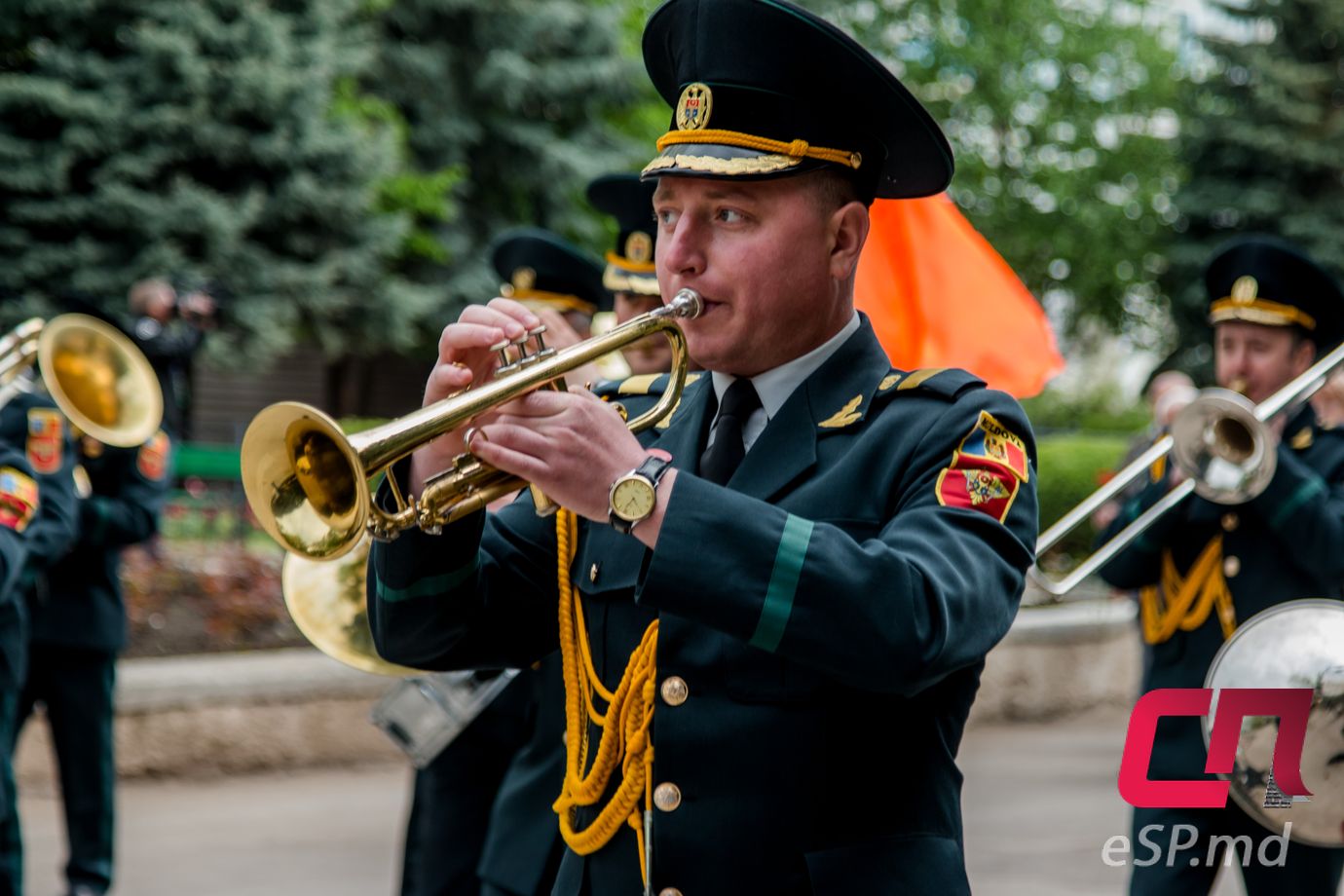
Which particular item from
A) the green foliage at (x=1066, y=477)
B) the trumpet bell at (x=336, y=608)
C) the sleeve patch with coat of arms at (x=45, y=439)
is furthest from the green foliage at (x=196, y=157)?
the trumpet bell at (x=336, y=608)

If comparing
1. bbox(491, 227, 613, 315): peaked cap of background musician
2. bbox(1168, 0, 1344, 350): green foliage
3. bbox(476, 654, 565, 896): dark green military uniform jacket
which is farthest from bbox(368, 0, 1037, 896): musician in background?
bbox(1168, 0, 1344, 350): green foliage

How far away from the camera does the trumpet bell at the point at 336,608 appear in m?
3.86

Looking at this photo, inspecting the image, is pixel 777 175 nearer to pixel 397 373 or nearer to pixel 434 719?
pixel 434 719

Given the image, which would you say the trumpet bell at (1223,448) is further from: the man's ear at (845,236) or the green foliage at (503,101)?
the green foliage at (503,101)

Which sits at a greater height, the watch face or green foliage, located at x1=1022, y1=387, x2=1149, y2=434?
the watch face

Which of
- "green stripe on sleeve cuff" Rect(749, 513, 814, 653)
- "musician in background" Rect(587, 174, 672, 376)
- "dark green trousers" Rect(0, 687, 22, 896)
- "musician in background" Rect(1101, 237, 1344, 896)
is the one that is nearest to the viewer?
"green stripe on sleeve cuff" Rect(749, 513, 814, 653)

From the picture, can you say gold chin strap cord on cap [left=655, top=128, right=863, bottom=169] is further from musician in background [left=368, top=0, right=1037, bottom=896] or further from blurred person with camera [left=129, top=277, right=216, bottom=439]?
blurred person with camera [left=129, top=277, right=216, bottom=439]

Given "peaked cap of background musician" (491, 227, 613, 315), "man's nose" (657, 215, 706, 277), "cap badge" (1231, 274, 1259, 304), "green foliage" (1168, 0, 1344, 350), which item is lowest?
"man's nose" (657, 215, 706, 277)

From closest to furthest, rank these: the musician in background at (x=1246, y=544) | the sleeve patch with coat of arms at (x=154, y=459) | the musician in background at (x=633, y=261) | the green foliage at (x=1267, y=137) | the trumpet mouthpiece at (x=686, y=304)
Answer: the trumpet mouthpiece at (x=686, y=304) → the musician in background at (x=1246, y=544) → the musician in background at (x=633, y=261) → the sleeve patch with coat of arms at (x=154, y=459) → the green foliage at (x=1267, y=137)

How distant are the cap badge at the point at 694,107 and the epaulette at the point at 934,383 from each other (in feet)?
1.48

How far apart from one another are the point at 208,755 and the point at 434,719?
4.01 metres

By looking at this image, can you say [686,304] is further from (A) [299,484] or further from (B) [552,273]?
(B) [552,273]

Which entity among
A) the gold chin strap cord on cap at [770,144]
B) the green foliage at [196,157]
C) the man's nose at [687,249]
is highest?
the green foliage at [196,157]

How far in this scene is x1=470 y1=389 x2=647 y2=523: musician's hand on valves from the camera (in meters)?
2.10
